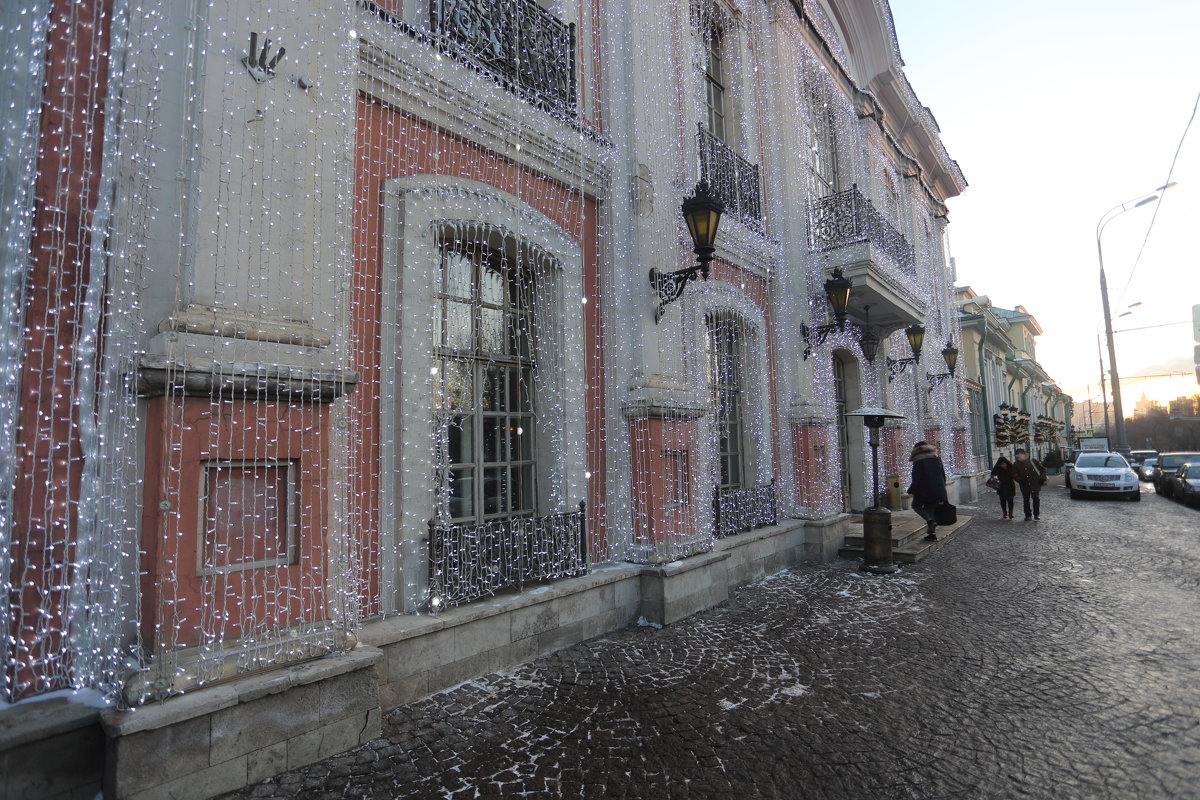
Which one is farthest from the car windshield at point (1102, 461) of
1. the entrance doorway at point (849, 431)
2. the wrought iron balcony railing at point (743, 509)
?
the wrought iron balcony railing at point (743, 509)

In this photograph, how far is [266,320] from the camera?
9.94 ft

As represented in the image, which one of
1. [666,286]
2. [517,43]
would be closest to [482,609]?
[666,286]

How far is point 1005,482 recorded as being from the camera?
12.0 meters

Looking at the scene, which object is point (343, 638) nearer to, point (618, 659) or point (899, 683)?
point (618, 659)

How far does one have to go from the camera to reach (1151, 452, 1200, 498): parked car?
16.7 meters

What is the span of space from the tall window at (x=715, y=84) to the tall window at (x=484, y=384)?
4.46m

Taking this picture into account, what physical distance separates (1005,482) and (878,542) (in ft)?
21.9

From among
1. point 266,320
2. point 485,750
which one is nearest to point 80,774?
point 485,750

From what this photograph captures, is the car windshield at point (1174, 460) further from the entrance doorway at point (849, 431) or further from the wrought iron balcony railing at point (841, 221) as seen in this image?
the wrought iron balcony railing at point (841, 221)

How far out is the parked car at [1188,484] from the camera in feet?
45.7

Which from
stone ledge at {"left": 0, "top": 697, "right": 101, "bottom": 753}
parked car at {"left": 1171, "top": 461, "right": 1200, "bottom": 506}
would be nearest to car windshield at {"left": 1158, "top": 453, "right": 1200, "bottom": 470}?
parked car at {"left": 1171, "top": 461, "right": 1200, "bottom": 506}

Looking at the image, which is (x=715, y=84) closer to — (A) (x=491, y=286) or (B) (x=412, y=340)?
(A) (x=491, y=286)

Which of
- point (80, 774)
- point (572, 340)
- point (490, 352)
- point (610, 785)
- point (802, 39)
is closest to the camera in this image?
point (80, 774)

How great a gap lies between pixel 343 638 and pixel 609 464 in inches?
112
